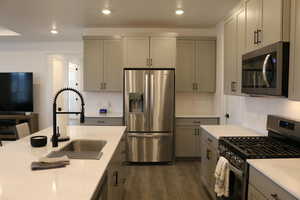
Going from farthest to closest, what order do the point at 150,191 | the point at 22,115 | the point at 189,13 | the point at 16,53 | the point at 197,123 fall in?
the point at 16,53
the point at 22,115
the point at 197,123
the point at 189,13
the point at 150,191

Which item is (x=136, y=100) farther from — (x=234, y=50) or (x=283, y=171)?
(x=283, y=171)

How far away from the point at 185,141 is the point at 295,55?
2.89m

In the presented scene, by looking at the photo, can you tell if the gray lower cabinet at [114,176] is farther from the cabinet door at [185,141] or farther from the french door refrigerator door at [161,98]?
the cabinet door at [185,141]

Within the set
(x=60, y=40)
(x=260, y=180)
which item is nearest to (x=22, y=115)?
(x=60, y=40)

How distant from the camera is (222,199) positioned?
93.3 inches

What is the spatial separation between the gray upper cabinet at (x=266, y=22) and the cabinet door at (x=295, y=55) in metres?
0.07

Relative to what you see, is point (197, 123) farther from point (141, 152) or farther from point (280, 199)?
point (280, 199)

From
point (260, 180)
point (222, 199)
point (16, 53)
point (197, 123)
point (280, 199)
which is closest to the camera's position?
point (280, 199)

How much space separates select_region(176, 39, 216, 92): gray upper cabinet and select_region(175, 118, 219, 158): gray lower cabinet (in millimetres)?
624

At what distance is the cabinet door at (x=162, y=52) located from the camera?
435cm

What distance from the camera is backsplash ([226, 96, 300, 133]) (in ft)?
7.88

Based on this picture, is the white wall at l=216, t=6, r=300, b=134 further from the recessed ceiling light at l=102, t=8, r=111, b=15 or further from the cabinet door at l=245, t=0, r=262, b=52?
the recessed ceiling light at l=102, t=8, r=111, b=15

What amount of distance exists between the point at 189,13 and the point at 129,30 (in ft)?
4.53

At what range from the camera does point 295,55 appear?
183 cm
